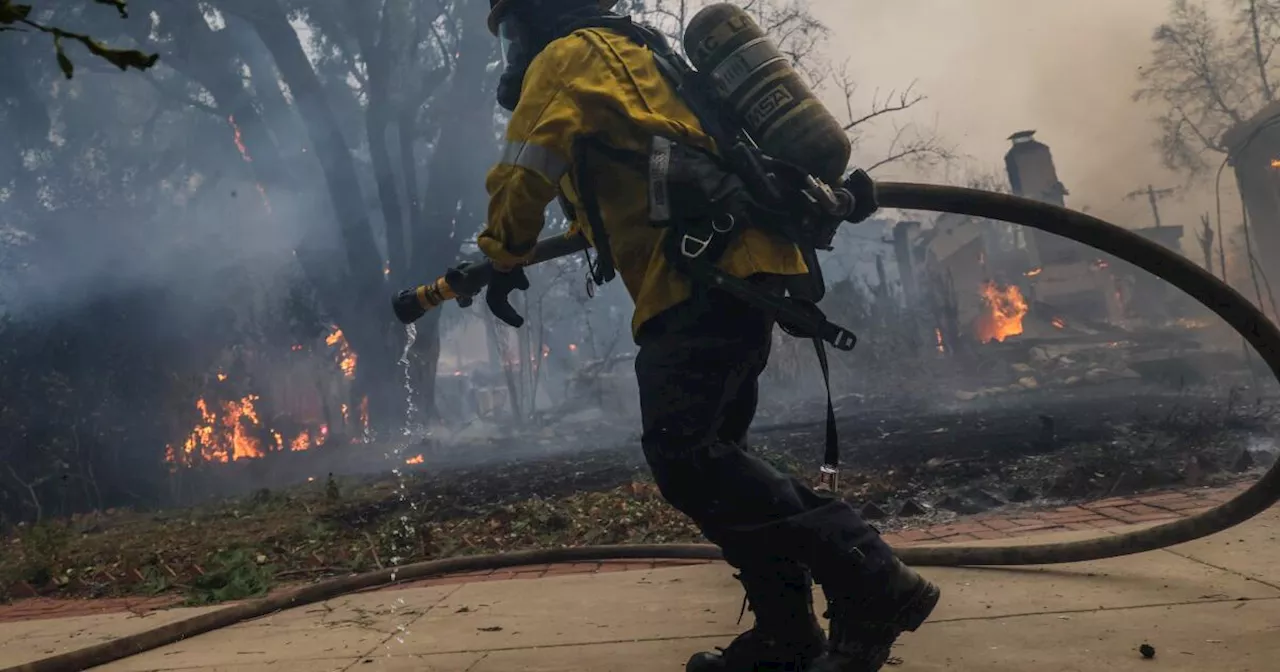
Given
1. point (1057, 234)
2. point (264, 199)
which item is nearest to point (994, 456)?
point (1057, 234)

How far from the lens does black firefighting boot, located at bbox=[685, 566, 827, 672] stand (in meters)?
1.71

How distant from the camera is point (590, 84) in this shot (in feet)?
5.50

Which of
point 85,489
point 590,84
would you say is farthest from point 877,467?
point 85,489

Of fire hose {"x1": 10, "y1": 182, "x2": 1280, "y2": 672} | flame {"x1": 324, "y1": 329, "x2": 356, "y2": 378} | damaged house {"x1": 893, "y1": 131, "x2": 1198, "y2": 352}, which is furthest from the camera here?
damaged house {"x1": 893, "y1": 131, "x2": 1198, "y2": 352}

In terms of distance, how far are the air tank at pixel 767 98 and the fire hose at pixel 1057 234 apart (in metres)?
0.45

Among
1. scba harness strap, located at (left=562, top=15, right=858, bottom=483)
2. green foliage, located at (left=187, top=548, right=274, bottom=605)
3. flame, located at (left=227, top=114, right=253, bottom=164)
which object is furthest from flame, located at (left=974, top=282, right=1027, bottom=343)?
scba harness strap, located at (left=562, top=15, right=858, bottom=483)

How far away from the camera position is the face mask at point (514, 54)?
1.96 meters

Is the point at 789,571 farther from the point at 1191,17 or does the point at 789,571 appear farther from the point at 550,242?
the point at 1191,17

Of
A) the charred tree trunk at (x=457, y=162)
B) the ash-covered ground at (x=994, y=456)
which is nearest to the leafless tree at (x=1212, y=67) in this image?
the ash-covered ground at (x=994, y=456)

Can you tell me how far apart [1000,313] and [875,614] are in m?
25.0

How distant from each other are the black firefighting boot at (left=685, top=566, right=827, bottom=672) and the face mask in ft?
4.45

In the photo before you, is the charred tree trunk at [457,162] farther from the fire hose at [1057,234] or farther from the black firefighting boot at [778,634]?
the black firefighting boot at [778,634]

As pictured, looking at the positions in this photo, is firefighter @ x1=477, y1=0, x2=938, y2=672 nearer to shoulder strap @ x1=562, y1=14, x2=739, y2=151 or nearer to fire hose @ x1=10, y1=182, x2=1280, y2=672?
shoulder strap @ x1=562, y1=14, x2=739, y2=151

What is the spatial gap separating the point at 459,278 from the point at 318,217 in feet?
67.0
